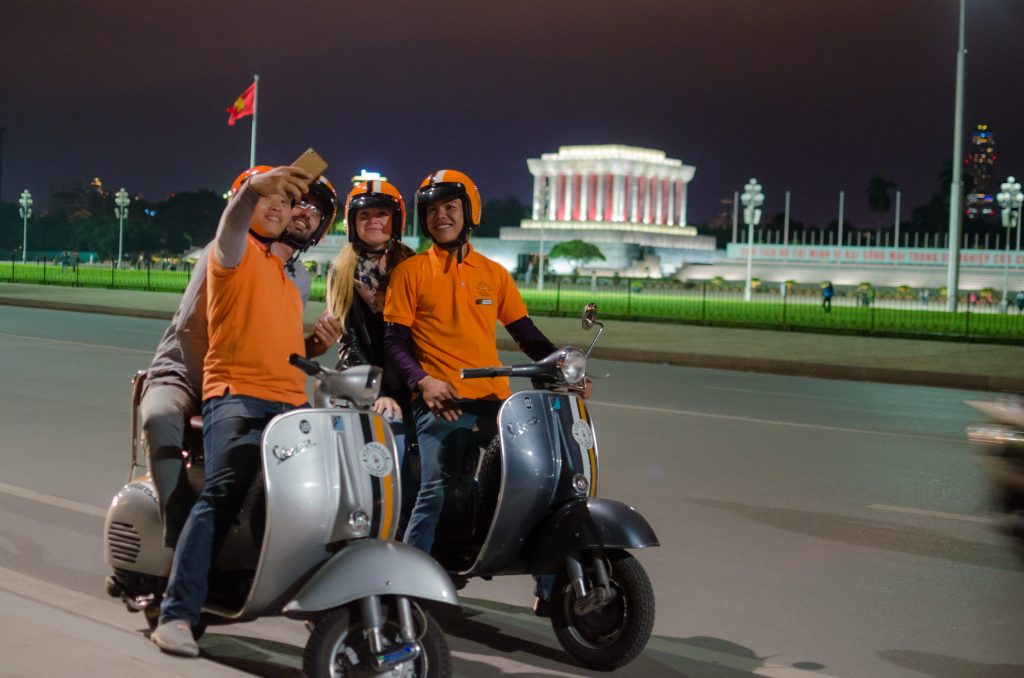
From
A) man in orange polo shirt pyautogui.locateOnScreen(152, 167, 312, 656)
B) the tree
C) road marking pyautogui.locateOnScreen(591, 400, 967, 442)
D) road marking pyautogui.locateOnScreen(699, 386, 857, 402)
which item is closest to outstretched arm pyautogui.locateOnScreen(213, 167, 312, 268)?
man in orange polo shirt pyautogui.locateOnScreen(152, 167, 312, 656)

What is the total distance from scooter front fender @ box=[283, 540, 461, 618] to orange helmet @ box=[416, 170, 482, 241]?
1.59 meters

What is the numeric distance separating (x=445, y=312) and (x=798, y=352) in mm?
17224

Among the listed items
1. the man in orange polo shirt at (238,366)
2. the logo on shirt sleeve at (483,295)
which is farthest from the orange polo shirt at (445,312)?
the man in orange polo shirt at (238,366)

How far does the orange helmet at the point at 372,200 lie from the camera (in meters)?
5.35

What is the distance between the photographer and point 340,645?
3.71m

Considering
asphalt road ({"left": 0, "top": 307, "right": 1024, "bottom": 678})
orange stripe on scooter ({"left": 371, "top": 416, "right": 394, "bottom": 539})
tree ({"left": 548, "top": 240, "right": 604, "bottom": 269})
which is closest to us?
orange stripe on scooter ({"left": 371, "top": 416, "right": 394, "bottom": 539})

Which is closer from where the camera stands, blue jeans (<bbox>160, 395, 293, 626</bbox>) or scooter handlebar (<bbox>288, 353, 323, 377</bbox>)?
scooter handlebar (<bbox>288, 353, 323, 377</bbox>)

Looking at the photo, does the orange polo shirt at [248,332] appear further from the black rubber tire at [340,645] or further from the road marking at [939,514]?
the road marking at [939,514]

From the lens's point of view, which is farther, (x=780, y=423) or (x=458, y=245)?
(x=780, y=423)

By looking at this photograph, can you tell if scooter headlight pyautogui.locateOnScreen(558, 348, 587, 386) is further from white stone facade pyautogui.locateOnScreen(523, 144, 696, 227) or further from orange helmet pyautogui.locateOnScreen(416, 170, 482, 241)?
white stone facade pyautogui.locateOnScreen(523, 144, 696, 227)

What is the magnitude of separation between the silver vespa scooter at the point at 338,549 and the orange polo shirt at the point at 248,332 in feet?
1.06

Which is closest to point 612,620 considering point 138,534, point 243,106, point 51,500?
point 138,534

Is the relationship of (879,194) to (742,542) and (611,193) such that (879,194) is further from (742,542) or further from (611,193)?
(742,542)

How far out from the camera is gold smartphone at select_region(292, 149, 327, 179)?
12.7ft
